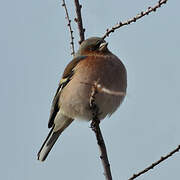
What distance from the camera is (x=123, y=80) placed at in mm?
6094

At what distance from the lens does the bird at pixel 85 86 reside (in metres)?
5.92

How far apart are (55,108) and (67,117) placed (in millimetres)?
306

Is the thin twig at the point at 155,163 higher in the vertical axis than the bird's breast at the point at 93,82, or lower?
lower

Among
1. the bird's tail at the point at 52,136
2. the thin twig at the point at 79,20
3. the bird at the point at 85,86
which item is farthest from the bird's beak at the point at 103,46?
the bird's tail at the point at 52,136

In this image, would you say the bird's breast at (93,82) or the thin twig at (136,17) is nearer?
the thin twig at (136,17)

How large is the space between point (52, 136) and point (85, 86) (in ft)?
5.42

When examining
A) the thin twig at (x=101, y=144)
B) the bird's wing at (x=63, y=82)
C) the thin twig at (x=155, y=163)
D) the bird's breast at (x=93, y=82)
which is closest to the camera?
the thin twig at (x=155, y=163)

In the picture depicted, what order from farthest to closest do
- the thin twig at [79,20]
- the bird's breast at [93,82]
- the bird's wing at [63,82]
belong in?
the bird's wing at [63,82]
the bird's breast at [93,82]
the thin twig at [79,20]

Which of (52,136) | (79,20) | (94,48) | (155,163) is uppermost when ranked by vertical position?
(79,20)

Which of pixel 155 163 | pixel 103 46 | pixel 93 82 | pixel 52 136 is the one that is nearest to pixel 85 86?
pixel 93 82

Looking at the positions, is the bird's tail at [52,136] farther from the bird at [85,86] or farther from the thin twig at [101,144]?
the thin twig at [101,144]

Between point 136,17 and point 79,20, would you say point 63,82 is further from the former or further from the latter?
point 136,17

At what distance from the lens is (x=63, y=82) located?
22.1 feet

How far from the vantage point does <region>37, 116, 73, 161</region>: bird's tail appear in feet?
22.5
